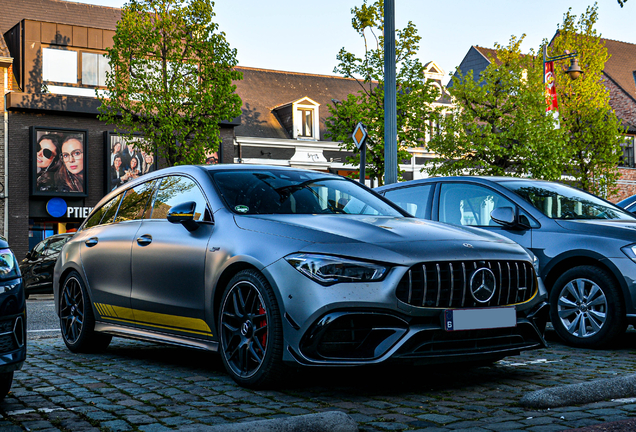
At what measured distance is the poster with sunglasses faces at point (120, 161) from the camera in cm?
2948

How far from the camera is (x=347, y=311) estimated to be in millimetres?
4316

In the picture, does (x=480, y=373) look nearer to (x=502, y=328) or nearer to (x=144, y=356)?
(x=502, y=328)

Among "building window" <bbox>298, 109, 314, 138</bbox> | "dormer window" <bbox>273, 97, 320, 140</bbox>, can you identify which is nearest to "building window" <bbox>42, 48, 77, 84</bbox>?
"dormer window" <bbox>273, 97, 320, 140</bbox>

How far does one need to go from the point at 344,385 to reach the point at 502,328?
1072 millimetres

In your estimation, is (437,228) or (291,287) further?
(437,228)

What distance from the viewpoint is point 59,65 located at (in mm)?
28766

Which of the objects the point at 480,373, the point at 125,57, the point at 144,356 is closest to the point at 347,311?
the point at 480,373

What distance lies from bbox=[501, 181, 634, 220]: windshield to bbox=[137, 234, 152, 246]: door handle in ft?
12.2

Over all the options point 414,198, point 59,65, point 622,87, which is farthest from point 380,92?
point 622,87

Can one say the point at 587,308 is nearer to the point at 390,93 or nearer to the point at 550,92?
the point at 390,93

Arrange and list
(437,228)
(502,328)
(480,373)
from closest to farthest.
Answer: (502,328)
(437,228)
(480,373)

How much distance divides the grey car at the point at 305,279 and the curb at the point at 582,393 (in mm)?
439

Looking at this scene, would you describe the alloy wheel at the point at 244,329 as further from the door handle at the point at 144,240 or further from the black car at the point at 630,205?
the black car at the point at 630,205

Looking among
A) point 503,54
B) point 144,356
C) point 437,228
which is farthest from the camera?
point 503,54
